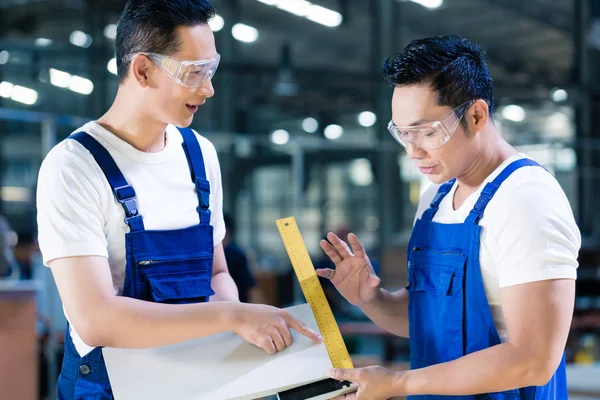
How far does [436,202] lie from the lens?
1.75m

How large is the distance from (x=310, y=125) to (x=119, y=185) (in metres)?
10.8

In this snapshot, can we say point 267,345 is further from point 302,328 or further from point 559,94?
point 559,94

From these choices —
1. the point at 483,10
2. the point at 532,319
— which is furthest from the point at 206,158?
the point at 483,10

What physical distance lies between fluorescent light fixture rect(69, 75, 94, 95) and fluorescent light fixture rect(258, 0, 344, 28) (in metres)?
2.99

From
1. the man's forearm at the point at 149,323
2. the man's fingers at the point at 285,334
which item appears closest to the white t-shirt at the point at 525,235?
the man's fingers at the point at 285,334

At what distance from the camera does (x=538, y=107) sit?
1188 cm

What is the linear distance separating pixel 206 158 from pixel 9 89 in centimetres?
934

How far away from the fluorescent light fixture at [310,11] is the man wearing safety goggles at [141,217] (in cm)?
1001

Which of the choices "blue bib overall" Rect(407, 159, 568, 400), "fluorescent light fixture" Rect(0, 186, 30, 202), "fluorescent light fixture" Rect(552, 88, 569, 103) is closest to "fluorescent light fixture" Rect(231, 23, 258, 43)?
"fluorescent light fixture" Rect(0, 186, 30, 202)

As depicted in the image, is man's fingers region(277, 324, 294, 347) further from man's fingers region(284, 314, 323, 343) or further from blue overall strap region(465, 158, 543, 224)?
blue overall strap region(465, 158, 543, 224)

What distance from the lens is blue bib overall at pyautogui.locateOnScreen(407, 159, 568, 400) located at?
5.00ft

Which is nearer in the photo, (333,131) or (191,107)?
(191,107)

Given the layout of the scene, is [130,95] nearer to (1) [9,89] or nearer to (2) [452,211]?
Result: (2) [452,211]

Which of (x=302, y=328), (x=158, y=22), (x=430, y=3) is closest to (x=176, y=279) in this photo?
(x=302, y=328)
